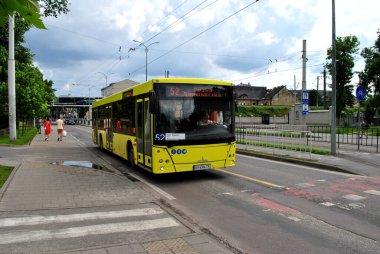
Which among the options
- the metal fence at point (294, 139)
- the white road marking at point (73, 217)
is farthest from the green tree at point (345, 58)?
the white road marking at point (73, 217)

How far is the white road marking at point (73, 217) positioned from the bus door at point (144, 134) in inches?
129

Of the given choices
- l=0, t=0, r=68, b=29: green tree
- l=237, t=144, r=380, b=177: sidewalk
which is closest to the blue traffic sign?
l=237, t=144, r=380, b=177: sidewalk

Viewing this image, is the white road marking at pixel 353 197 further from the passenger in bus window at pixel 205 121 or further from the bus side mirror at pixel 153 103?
the bus side mirror at pixel 153 103

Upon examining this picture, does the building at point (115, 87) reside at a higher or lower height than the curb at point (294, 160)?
higher

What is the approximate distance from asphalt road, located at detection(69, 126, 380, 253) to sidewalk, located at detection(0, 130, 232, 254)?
51 cm

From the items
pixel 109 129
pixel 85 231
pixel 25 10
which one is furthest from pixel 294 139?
pixel 25 10

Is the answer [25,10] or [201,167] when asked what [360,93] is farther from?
[25,10]

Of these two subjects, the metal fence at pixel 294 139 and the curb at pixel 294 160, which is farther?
the metal fence at pixel 294 139

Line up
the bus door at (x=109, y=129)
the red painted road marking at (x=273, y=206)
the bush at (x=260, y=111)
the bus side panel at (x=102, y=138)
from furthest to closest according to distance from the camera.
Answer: the bush at (x=260, y=111)
the bus side panel at (x=102, y=138)
the bus door at (x=109, y=129)
the red painted road marking at (x=273, y=206)

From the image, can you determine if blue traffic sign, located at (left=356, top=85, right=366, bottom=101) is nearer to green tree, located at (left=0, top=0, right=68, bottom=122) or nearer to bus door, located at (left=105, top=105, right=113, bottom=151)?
bus door, located at (left=105, top=105, right=113, bottom=151)

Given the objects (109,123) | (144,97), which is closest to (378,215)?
(144,97)

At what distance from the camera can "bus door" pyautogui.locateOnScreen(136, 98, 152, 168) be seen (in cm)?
1055

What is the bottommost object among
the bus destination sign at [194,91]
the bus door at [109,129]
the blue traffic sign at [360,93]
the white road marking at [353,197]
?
the white road marking at [353,197]

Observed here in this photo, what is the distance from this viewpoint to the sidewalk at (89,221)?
201 inches
